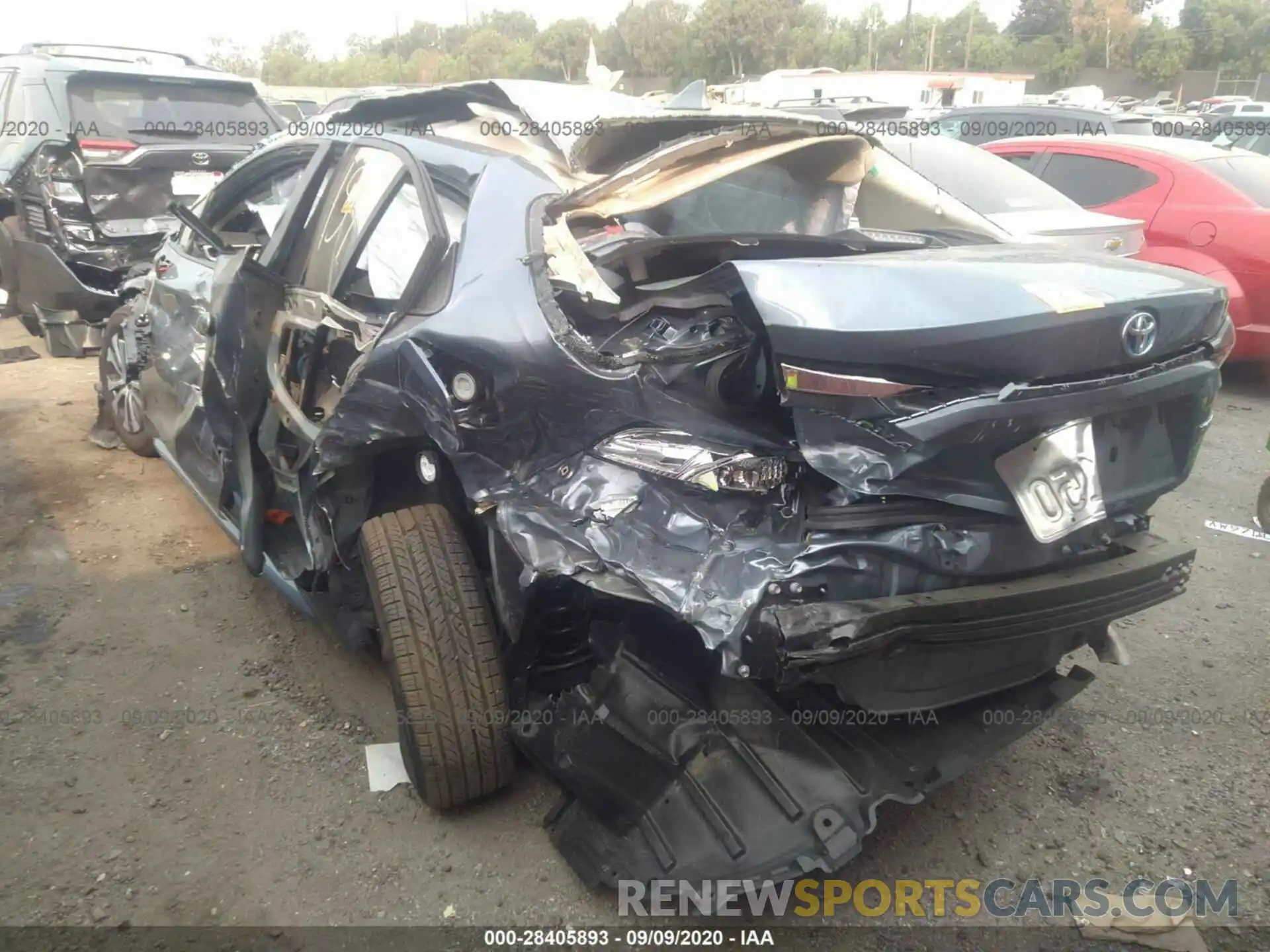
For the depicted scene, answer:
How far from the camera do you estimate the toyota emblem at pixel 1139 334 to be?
1.95 metres

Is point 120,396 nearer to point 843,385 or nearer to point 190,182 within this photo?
point 190,182

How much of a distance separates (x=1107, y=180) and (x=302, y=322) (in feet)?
19.5

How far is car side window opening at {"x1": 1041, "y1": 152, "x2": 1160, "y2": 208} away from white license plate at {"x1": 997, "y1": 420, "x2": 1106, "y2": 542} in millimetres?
5374

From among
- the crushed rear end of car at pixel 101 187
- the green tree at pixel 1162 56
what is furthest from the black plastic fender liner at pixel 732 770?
the green tree at pixel 1162 56

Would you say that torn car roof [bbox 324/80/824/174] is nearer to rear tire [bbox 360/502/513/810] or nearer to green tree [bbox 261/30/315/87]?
rear tire [bbox 360/502/513/810]

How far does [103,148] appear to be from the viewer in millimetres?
6398

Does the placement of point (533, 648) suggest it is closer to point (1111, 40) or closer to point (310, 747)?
point (310, 747)

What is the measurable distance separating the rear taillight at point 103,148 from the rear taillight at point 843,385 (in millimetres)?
6415

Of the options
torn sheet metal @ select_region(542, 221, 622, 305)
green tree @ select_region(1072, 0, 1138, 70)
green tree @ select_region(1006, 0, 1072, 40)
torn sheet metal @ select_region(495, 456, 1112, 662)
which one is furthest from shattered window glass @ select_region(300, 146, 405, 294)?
green tree @ select_region(1006, 0, 1072, 40)

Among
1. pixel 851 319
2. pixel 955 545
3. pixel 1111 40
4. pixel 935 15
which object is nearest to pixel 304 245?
pixel 851 319

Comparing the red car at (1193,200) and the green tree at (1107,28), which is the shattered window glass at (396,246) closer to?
the red car at (1193,200)

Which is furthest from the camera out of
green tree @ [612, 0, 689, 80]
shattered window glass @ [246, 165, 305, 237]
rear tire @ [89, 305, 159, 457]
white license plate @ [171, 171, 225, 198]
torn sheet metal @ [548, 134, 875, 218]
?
green tree @ [612, 0, 689, 80]

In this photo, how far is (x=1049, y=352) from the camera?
185 centimetres

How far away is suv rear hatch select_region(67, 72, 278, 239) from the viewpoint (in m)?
6.43
